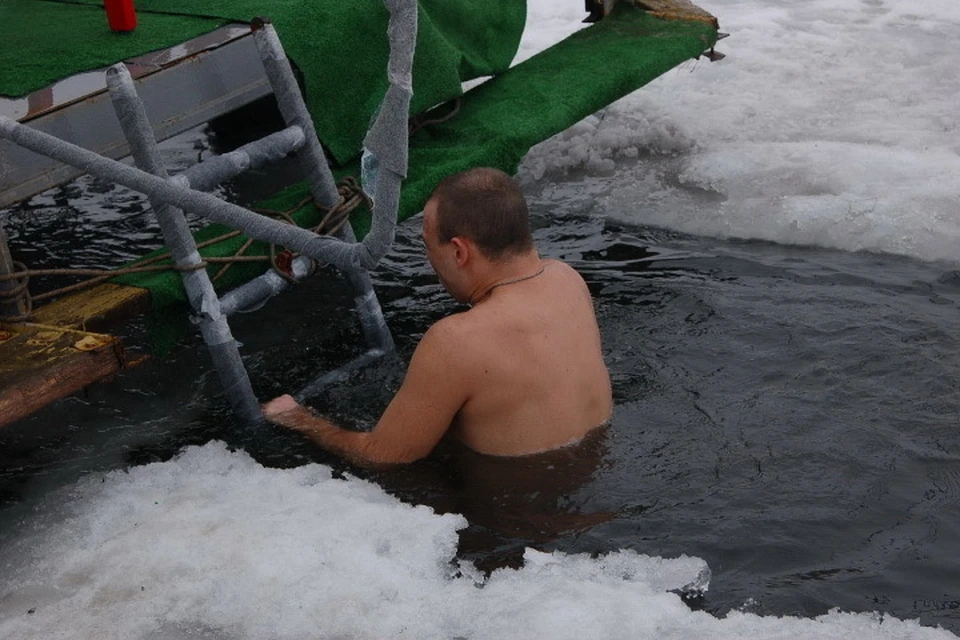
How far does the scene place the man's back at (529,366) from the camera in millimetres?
3896

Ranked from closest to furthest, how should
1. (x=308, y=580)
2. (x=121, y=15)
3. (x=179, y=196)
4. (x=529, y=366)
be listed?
1. (x=308, y=580)
2. (x=179, y=196)
3. (x=529, y=366)
4. (x=121, y=15)

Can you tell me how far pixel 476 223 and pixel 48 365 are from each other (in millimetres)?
1427

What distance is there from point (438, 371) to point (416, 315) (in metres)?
1.70

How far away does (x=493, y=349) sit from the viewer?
12.8 feet

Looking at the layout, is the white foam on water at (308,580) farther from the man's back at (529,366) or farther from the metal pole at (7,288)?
the metal pole at (7,288)

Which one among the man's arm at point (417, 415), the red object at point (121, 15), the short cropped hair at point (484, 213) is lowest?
the man's arm at point (417, 415)

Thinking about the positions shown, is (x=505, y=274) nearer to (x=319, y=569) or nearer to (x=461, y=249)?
(x=461, y=249)

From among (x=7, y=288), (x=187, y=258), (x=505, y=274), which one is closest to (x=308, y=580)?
(x=505, y=274)

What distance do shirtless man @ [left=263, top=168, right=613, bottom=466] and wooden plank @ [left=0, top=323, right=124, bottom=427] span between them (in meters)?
0.93

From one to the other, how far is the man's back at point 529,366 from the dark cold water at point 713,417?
160 millimetres

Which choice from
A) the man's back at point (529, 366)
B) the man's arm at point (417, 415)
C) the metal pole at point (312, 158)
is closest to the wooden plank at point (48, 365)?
the man's arm at point (417, 415)

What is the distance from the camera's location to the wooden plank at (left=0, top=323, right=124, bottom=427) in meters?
3.74

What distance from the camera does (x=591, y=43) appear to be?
21.7 ft

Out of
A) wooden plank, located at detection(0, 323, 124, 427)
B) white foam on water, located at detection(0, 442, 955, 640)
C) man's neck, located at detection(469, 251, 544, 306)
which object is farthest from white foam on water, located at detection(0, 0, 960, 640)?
man's neck, located at detection(469, 251, 544, 306)
